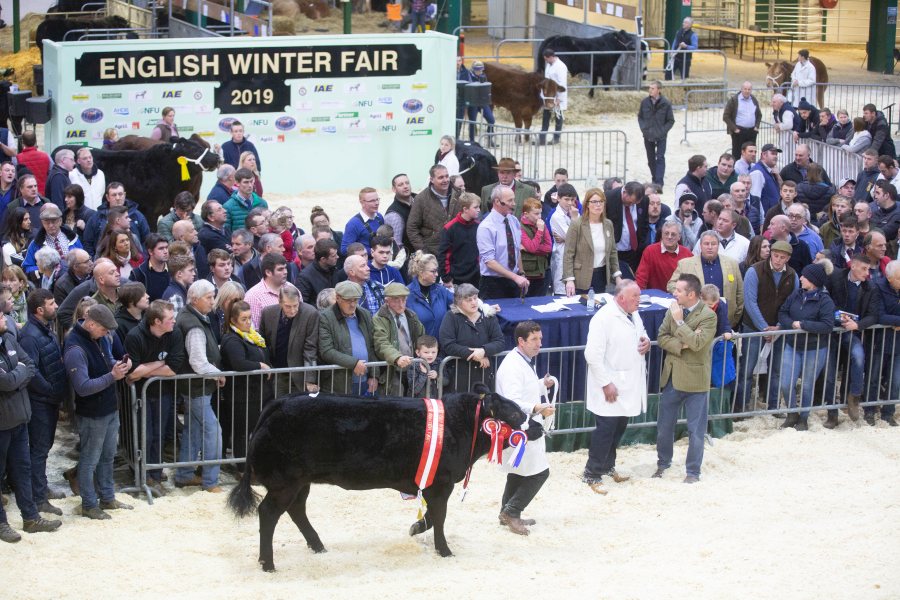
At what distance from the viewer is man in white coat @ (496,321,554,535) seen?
9398 mm

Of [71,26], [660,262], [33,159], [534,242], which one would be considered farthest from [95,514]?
[71,26]

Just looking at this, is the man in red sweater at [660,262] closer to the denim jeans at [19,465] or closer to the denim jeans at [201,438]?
the denim jeans at [201,438]

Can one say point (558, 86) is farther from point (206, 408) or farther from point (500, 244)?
point (206, 408)

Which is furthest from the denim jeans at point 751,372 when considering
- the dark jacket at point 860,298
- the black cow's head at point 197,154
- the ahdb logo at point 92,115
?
the ahdb logo at point 92,115

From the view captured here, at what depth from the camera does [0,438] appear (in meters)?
8.80

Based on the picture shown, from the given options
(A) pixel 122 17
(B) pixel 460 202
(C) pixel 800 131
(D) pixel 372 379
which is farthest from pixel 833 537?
(A) pixel 122 17

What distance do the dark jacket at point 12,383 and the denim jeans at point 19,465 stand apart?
0.44ft

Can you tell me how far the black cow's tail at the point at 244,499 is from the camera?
346 inches

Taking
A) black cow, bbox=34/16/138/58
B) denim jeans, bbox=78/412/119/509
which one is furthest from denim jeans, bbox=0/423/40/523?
black cow, bbox=34/16/138/58

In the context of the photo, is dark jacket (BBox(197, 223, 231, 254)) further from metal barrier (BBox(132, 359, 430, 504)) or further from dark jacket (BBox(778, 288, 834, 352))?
dark jacket (BBox(778, 288, 834, 352))

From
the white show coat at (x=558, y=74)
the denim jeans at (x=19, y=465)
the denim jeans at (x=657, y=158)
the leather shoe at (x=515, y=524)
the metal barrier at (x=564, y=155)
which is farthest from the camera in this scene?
the white show coat at (x=558, y=74)

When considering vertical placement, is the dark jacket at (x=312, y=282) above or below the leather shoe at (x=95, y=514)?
→ above

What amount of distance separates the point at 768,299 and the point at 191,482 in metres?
5.15

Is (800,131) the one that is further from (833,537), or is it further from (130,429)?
(130,429)
